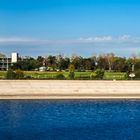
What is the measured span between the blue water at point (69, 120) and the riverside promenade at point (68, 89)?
4.94m

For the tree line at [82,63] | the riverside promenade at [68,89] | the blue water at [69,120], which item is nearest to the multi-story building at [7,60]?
the tree line at [82,63]

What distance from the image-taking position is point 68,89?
6356 cm

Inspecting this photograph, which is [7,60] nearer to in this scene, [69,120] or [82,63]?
[82,63]

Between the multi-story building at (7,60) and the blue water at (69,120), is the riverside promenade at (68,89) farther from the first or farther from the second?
the multi-story building at (7,60)

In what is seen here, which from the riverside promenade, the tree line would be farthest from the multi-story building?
the riverside promenade

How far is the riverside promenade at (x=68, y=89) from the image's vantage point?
6088 centimetres

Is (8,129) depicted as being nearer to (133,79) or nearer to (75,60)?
(133,79)

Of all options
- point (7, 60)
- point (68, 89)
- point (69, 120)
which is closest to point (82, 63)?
point (7, 60)

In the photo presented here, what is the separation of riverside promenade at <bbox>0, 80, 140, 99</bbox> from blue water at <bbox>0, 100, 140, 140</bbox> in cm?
494

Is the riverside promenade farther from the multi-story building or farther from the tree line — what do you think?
the multi-story building

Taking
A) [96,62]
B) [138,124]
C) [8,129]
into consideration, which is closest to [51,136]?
[8,129]

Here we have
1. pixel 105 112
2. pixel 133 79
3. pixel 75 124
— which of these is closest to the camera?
pixel 75 124

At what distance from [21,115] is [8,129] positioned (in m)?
8.00

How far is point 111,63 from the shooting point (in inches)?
5246
